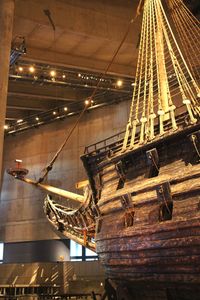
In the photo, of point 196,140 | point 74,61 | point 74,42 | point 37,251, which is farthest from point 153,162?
point 37,251

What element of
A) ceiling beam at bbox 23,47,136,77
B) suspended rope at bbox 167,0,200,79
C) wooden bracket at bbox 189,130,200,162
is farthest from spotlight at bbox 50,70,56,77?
wooden bracket at bbox 189,130,200,162

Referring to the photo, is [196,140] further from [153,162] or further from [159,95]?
[159,95]

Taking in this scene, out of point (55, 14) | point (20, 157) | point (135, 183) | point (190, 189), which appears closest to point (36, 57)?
point (55, 14)

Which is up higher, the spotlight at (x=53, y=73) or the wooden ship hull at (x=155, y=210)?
the spotlight at (x=53, y=73)

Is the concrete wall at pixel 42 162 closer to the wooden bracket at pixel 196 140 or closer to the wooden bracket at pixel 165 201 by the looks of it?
the wooden bracket at pixel 165 201

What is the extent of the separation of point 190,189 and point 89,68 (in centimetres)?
1017

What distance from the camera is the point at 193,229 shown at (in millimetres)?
3328

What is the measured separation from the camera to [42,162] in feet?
58.3

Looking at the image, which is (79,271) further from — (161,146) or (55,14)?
(161,146)

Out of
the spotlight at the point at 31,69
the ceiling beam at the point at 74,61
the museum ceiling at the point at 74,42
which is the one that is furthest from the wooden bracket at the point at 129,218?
the spotlight at the point at 31,69

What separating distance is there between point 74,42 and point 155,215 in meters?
9.22

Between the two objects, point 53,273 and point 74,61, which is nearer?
point 74,61

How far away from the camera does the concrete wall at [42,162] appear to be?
16422 millimetres

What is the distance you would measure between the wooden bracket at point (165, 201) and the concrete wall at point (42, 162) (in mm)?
12172
